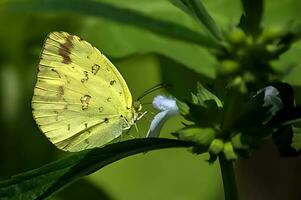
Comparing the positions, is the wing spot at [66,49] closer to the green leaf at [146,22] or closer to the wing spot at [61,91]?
the wing spot at [61,91]

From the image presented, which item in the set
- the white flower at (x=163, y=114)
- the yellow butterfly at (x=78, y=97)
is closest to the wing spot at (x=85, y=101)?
the yellow butterfly at (x=78, y=97)

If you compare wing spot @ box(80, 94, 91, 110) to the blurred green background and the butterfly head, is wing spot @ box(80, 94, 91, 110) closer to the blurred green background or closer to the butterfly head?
the butterfly head

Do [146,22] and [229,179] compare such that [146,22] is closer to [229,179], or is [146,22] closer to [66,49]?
[229,179]

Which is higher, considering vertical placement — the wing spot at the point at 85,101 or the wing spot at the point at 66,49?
the wing spot at the point at 66,49

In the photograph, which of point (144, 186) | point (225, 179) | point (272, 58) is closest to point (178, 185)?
point (144, 186)

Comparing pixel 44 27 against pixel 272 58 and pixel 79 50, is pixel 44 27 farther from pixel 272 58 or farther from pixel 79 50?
pixel 272 58

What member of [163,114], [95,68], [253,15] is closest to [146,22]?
[253,15]
